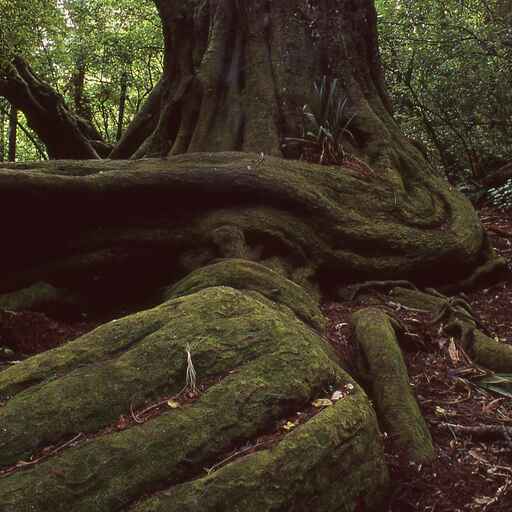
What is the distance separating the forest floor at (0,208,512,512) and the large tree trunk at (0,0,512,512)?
0.47 ft

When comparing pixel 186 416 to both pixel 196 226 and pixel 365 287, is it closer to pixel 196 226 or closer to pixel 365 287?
pixel 196 226

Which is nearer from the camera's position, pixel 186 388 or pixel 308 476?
pixel 308 476

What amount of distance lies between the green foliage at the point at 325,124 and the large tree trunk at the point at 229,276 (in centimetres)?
15

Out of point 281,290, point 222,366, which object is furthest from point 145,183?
point 222,366

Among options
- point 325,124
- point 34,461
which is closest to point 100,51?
point 325,124

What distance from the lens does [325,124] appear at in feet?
21.9

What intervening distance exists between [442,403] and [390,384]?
0.46 meters

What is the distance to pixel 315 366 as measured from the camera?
2832 millimetres

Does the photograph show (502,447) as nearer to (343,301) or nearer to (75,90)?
(343,301)

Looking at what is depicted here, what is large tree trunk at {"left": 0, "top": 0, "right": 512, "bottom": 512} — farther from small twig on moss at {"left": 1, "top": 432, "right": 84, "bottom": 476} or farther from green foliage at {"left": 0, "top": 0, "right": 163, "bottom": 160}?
green foliage at {"left": 0, "top": 0, "right": 163, "bottom": 160}

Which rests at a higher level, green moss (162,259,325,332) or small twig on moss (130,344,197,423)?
green moss (162,259,325,332)

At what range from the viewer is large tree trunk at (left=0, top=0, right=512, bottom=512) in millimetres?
2260

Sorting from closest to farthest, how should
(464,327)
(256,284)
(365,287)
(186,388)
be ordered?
(186,388) < (256,284) < (464,327) < (365,287)

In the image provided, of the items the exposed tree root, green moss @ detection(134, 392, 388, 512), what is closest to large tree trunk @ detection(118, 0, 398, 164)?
the exposed tree root
